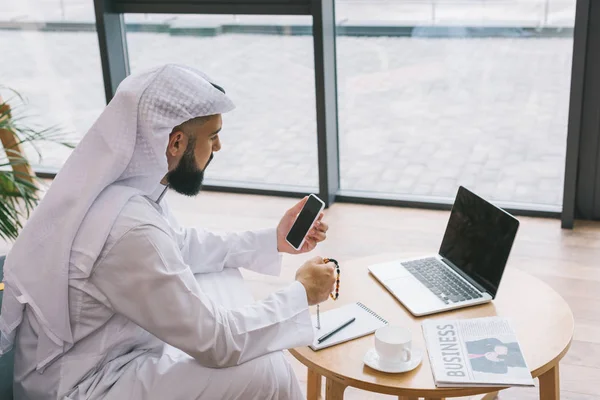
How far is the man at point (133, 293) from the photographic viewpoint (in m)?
1.61

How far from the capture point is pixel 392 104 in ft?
12.4

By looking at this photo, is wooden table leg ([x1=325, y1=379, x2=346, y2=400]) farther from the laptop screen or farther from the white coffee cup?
the laptop screen

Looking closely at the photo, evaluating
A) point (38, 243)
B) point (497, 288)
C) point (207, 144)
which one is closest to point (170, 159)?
point (207, 144)

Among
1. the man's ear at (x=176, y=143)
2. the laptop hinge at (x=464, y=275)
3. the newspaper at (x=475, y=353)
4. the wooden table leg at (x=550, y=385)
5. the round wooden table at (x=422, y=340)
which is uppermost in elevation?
the man's ear at (x=176, y=143)

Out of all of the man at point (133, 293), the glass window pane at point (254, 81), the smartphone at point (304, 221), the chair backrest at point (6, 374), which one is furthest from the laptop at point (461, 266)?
the glass window pane at point (254, 81)

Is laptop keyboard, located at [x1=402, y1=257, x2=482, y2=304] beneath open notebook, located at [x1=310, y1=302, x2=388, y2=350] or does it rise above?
above

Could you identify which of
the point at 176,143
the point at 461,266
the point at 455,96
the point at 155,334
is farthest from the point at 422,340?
the point at 455,96

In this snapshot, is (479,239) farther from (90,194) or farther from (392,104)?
(392,104)

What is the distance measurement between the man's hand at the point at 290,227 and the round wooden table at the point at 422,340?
0.42ft

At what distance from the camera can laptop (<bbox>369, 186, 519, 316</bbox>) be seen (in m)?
1.90

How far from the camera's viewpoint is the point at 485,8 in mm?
3428

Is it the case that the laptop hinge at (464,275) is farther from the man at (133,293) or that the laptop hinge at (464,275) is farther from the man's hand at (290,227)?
the man at (133,293)

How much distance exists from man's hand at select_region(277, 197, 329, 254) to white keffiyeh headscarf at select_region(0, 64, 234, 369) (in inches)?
20.2

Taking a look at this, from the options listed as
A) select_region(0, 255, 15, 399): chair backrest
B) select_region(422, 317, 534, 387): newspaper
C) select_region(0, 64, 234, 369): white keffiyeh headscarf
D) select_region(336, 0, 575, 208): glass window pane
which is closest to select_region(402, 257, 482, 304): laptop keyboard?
select_region(422, 317, 534, 387): newspaper
